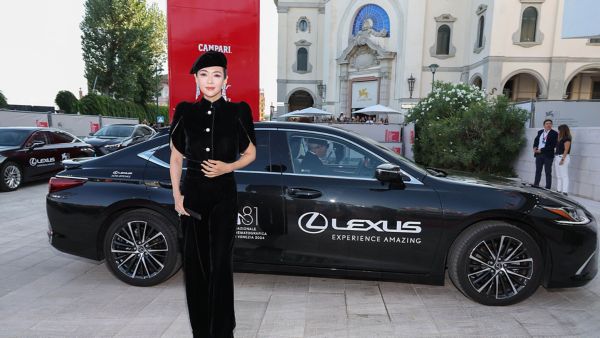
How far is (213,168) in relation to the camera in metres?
2.33

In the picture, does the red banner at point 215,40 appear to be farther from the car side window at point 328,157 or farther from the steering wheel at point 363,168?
the steering wheel at point 363,168

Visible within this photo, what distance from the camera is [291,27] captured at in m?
39.7

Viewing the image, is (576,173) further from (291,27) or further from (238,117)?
(291,27)

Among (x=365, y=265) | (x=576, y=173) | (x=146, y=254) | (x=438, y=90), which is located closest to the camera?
(x=365, y=265)

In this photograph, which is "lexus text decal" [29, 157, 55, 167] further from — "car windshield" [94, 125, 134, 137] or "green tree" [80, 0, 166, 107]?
"green tree" [80, 0, 166, 107]

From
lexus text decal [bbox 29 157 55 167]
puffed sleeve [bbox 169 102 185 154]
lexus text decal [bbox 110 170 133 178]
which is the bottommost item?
lexus text decal [bbox 29 157 55 167]

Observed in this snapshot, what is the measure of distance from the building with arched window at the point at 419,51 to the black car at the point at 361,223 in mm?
23330

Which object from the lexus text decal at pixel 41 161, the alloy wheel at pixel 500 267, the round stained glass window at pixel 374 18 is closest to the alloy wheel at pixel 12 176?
the lexus text decal at pixel 41 161

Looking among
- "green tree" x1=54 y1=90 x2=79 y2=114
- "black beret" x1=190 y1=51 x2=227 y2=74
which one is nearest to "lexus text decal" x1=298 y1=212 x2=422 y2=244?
"black beret" x1=190 y1=51 x2=227 y2=74

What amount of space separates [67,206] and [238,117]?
2450mm

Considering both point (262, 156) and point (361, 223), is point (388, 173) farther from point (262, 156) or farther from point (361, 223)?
point (262, 156)

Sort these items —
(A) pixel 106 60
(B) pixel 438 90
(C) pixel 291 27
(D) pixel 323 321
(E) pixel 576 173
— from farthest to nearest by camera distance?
(C) pixel 291 27, (A) pixel 106 60, (B) pixel 438 90, (E) pixel 576 173, (D) pixel 323 321

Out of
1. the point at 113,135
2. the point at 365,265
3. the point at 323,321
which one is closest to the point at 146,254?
the point at 323,321

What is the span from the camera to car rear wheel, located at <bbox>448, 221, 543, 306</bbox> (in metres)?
→ 3.44
